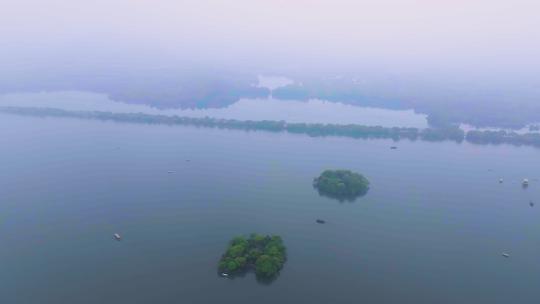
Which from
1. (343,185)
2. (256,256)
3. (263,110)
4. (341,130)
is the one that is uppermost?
(263,110)

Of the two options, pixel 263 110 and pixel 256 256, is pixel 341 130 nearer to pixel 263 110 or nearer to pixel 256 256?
pixel 263 110

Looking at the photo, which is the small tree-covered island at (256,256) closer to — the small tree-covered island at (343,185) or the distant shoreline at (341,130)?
the small tree-covered island at (343,185)

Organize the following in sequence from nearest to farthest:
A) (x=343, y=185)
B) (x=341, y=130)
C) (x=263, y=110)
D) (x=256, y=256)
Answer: (x=256, y=256) < (x=343, y=185) < (x=341, y=130) < (x=263, y=110)

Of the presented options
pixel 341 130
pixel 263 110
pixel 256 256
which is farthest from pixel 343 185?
pixel 263 110

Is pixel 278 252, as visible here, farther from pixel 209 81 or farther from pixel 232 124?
pixel 209 81

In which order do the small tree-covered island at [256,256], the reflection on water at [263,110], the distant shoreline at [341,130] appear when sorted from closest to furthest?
1. the small tree-covered island at [256,256]
2. the distant shoreline at [341,130]
3. the reflection on water at [263,110]

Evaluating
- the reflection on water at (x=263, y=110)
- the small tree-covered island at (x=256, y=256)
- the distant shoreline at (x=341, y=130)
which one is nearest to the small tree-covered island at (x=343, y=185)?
the small tree-covered island at (x=256, y=256)

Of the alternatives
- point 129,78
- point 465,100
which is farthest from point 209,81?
point 465,100
